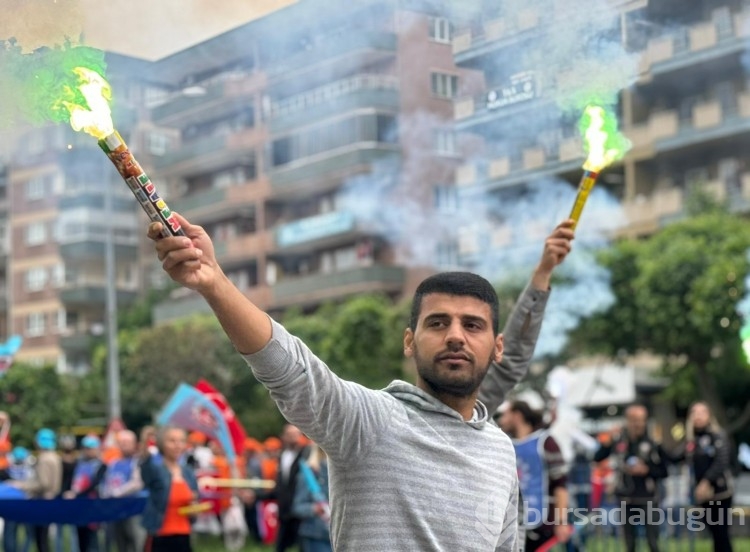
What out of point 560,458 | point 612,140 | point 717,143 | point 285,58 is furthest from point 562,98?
point 717,143

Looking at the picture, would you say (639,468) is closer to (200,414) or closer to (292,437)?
(292,437)

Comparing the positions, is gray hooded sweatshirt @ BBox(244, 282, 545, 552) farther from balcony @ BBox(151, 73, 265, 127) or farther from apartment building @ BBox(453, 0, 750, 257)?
balcony @ BBox(151, 73, 265, 127)

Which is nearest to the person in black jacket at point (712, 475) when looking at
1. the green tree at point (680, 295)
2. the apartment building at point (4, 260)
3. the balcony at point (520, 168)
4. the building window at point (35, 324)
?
the balcony at point (520, 168)

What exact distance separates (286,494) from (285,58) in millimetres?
3761

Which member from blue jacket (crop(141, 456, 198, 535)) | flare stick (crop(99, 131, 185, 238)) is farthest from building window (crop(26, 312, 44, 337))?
flare stick (crop(99, 131, 185, 238))

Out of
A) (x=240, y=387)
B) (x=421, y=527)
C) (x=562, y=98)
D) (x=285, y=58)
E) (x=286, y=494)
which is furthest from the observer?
(x=240, y=387)

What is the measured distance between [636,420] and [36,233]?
4753 centimetres

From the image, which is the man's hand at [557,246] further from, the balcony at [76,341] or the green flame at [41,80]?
the balcony at [76,341]

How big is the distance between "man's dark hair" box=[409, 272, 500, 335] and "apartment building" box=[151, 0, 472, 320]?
304cm

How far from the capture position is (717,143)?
30328 millimetres

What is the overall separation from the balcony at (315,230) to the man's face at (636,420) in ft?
38.7

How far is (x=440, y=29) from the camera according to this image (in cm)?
781

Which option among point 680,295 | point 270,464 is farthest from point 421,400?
point 680,295

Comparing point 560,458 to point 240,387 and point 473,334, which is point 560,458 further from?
point 240,387
